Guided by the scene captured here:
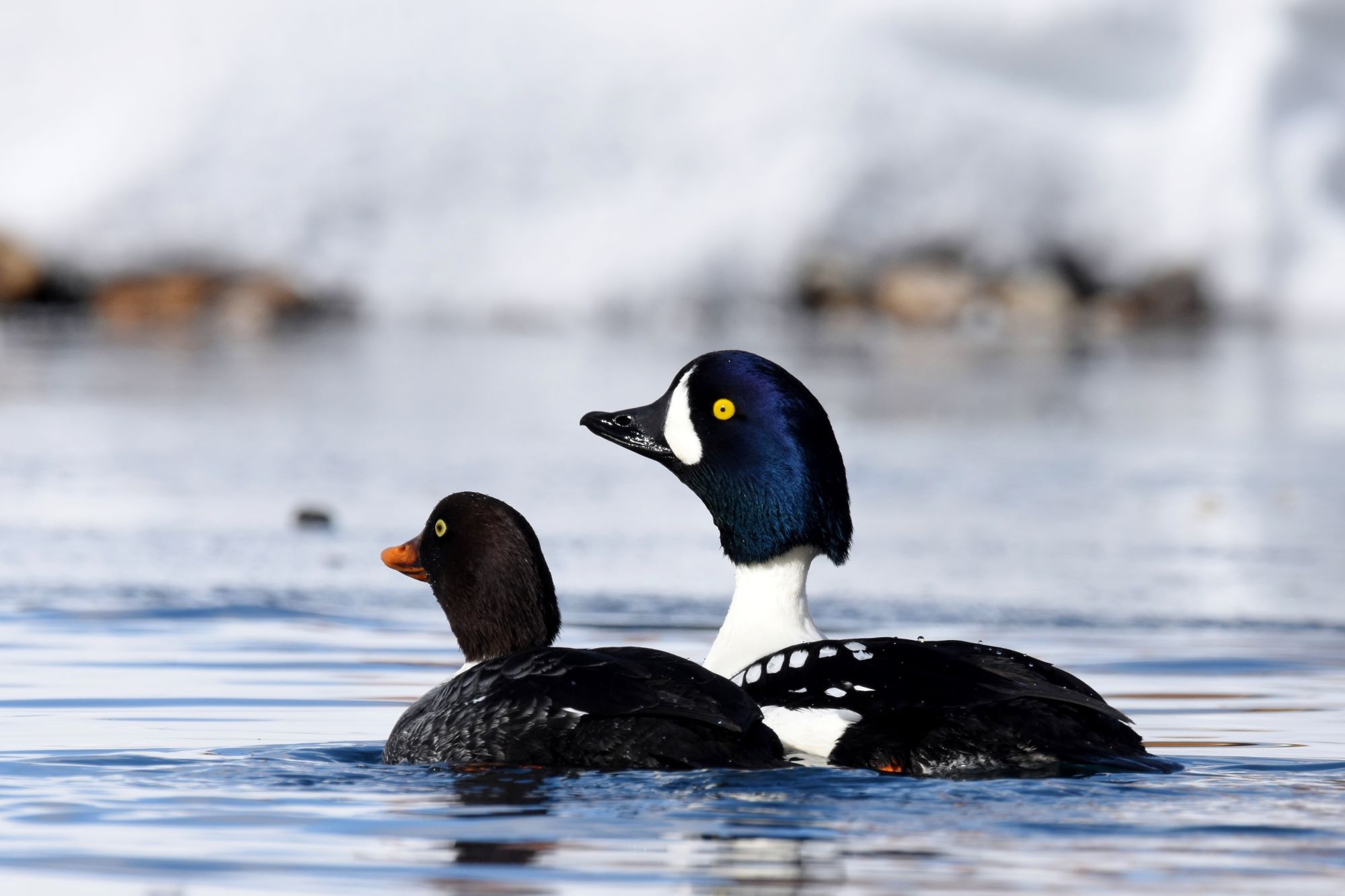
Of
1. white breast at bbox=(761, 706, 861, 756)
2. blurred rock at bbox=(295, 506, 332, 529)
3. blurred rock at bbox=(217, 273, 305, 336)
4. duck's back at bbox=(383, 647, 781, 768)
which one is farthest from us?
blurred rock at bbox=(217, 273, 305, 336)

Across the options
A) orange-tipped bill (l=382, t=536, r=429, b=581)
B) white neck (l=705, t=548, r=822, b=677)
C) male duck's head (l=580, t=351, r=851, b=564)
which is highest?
male duck's head (l=580, t=351, r=851, b=564)

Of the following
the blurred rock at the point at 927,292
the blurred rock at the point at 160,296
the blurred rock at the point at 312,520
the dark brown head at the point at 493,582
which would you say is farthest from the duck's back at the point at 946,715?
the blurred rock at the point at 927,292

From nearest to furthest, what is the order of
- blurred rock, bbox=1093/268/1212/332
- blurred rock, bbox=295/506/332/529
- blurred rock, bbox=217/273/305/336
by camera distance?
blurred rock, bbox=295/506/332/529
blurred rock, bbox=217/273/305/336
blurred rock, bbox=1093/268/1212/332

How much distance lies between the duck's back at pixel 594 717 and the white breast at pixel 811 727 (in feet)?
0.45

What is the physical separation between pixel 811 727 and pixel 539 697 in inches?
25.7

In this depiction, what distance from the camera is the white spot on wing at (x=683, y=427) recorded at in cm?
653

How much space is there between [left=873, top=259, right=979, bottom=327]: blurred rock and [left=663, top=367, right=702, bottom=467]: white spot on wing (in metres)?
21.9

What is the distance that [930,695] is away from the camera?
17.8 ft

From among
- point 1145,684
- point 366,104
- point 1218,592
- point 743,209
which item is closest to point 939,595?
point 1218,592

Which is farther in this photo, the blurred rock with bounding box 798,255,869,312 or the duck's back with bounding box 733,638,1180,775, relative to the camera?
the blurred rock with bounding box 798,255,869,312

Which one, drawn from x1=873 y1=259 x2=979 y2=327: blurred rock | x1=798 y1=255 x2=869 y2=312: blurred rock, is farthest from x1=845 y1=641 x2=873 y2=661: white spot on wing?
x1=798 y1=255 x2=869 y2=312: blurred rock

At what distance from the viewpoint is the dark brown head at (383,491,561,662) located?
6.23 metres

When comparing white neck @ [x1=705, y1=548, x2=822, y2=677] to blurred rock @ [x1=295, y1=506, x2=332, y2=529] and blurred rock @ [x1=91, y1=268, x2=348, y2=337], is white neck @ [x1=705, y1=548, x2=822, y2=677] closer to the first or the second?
blurred rock @ [x1=295, y1=506, x2=332, y2=529]

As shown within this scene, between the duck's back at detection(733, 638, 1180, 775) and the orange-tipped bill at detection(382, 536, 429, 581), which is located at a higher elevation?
the orange-tipped bill at detection(382, 536, 429, 581)
